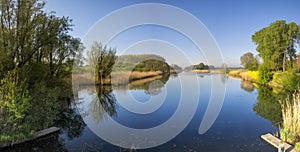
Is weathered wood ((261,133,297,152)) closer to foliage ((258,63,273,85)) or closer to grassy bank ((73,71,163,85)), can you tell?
grassy bank ((73,71,163,85))

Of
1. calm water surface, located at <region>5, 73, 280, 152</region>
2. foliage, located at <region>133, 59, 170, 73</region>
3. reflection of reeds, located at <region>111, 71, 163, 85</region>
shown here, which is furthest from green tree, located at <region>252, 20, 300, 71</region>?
calm water surface, located at <region>5, 73, 280, 152</region>

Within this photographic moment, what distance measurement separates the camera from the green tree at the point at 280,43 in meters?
19.1

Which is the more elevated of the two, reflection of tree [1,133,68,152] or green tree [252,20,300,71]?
green tree [252,20,300,71]

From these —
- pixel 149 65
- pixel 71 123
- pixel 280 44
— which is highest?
pixel 280 44

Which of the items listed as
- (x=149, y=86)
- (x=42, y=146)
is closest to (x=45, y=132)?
(x=42, y=146)

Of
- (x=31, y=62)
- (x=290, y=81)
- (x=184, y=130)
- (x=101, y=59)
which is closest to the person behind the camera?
(x=184, y=130)

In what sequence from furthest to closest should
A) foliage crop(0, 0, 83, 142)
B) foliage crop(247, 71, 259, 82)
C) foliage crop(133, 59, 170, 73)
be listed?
foliage crop(133, 59, 170, 73) < foliage crop(247, 71, 259, 82) < foliage crop(0, 0, 83, 142)

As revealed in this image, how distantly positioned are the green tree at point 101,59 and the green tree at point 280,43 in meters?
17.1

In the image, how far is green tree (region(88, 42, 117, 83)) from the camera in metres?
13.4

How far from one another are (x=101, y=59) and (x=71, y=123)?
379 inches

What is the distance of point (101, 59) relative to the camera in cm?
1448

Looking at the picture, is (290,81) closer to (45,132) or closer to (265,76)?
(265,76)

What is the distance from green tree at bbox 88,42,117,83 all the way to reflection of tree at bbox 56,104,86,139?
7.36 meters

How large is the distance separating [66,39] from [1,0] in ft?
10.2
